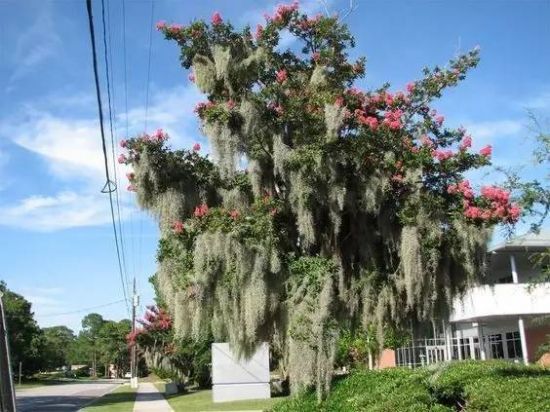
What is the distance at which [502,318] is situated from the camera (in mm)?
25766

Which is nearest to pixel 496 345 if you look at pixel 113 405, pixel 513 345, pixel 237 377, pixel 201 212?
pixel 513 345

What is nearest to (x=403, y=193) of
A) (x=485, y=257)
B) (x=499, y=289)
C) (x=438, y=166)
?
(x=438, y=166)

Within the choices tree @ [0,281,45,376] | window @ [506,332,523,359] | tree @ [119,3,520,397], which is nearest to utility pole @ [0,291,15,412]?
tree @ [119,3,520,397]

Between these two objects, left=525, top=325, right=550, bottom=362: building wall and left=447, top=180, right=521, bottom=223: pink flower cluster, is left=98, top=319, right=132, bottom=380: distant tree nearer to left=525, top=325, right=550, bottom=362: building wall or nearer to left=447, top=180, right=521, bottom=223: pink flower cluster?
left=525, top=325, right=550, bottom=362: building wall

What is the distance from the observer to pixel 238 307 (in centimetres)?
1190

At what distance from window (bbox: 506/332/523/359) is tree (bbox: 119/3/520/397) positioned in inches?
742

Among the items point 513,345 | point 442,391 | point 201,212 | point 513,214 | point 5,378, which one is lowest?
point 513,345

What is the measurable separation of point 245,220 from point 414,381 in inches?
159

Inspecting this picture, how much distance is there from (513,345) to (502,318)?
5.40 metres

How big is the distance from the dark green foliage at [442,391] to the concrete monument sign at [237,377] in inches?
463

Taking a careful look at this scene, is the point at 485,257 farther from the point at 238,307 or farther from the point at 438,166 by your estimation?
the point at 238,307

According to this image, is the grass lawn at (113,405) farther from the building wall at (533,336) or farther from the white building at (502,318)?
the building wall at (533,336)

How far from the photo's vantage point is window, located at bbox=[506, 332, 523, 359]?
29953mm

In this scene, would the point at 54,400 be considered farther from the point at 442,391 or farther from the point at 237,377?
the point at 442,391
